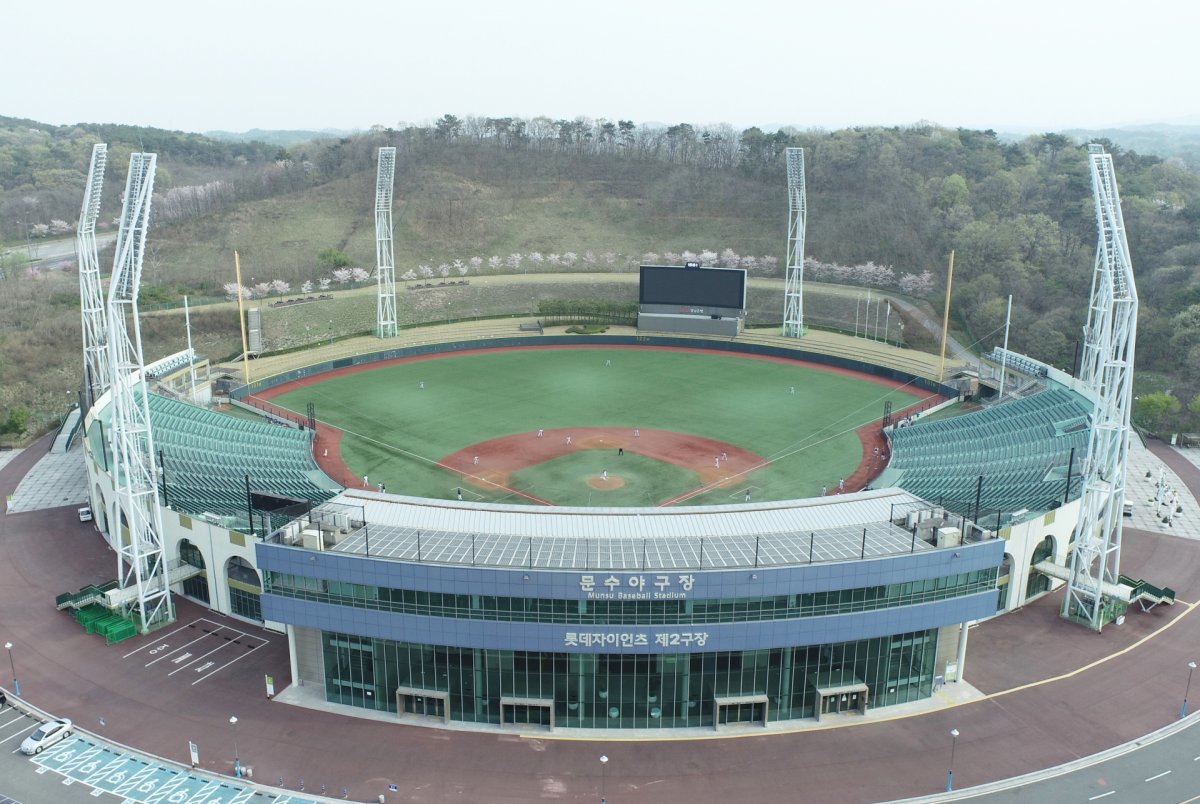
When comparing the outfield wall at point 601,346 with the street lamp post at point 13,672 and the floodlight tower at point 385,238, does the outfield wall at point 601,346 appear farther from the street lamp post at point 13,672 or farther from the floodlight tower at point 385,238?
the street lamp post at point 13,672

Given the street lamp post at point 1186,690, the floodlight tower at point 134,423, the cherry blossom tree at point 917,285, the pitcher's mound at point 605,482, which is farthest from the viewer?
the cherry blossom tree at point 917,285

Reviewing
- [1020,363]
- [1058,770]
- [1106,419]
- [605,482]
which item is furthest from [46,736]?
[1020,363]

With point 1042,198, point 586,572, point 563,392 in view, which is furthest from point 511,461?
point 1042,198

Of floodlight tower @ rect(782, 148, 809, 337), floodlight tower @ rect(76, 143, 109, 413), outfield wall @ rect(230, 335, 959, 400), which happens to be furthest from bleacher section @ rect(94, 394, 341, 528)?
floodlight tower @ rect(782, 148, 809, 337)

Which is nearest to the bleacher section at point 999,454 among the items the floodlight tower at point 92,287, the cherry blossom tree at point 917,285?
the cherry blossom tree at point 917,285

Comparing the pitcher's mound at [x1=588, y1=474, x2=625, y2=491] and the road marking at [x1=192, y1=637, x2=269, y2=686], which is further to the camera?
the pitcher's mound at [x1=588, y1=474, x2=625, y2=491]

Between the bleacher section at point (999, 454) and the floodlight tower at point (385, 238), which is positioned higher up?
the floodlight tower at point (385, 238)

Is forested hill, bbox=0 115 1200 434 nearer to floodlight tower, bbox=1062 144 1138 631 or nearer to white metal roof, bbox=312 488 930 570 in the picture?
floodlight tower, bbox=1062 144 1138 631
